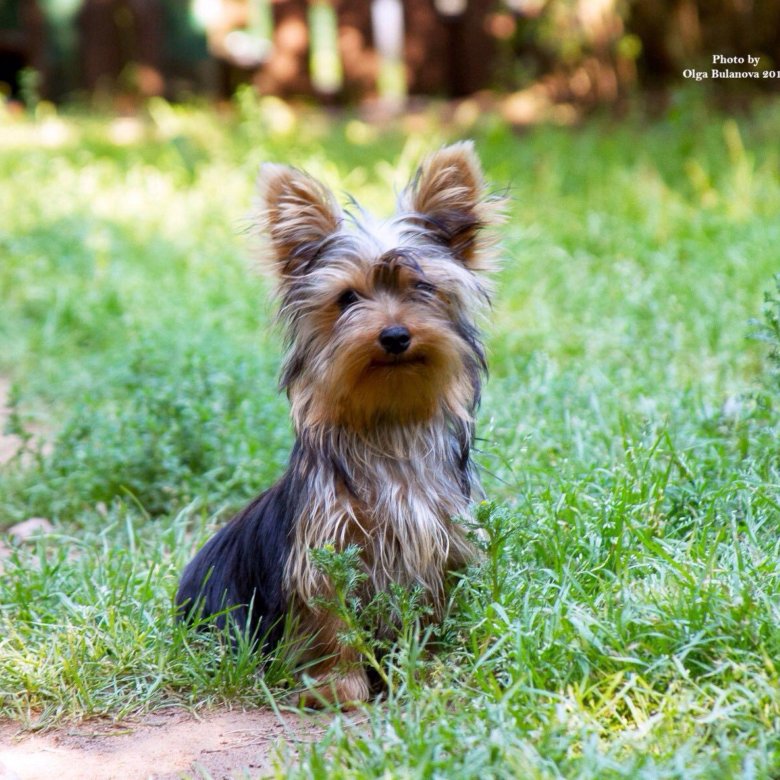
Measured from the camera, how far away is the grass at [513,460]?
303 cm

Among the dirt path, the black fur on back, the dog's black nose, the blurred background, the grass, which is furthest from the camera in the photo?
the blurred background

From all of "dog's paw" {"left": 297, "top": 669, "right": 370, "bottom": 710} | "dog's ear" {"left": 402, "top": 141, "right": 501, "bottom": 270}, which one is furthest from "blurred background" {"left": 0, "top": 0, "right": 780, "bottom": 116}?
"dog's paw" {"left": 297, "top": 669, "right": 370, "bottom": 710}

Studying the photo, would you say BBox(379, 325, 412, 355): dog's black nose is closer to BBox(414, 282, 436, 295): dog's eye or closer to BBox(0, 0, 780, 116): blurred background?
BBox(414, 282, 436, 295): dog's eye

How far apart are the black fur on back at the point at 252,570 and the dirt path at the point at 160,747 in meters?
0.31

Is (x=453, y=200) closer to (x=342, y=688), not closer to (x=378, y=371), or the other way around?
(x=378, y=371)

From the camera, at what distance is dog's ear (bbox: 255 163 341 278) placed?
3723mm

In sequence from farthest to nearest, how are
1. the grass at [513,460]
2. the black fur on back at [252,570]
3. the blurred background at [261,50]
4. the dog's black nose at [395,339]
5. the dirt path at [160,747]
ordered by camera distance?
the blurred background at [261,50], the black fur on back at [252,570], the dog's black nose at [395,339], the dirt path at [160,747], the grass at [513,460]

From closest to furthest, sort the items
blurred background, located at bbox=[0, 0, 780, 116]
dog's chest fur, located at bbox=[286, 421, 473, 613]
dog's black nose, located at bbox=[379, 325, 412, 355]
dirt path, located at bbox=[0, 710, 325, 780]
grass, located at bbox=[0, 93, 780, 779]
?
grass, located at bbox=[0, 93, 780, 779], dirt path, located at bbox=[0, 710, 325, 780], dog's black nose, located at bbox=[379, 325, 412, 355], dog's chest fur, located at bbox=[286, 421, 473, 613], blurred background, located at bbox=[0, 0, 780, 116]

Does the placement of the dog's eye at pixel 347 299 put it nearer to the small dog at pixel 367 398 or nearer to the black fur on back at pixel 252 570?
the small dog at pixel 367 398

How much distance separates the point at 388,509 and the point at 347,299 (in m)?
0.65

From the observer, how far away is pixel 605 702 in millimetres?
3035

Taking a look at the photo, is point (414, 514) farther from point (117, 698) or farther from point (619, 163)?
point (619, 163)

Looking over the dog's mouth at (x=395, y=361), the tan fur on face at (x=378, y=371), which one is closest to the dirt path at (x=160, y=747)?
the tan fur on face at (x=378, y=371)

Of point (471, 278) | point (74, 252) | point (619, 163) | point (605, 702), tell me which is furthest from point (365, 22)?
point (605, 702)
